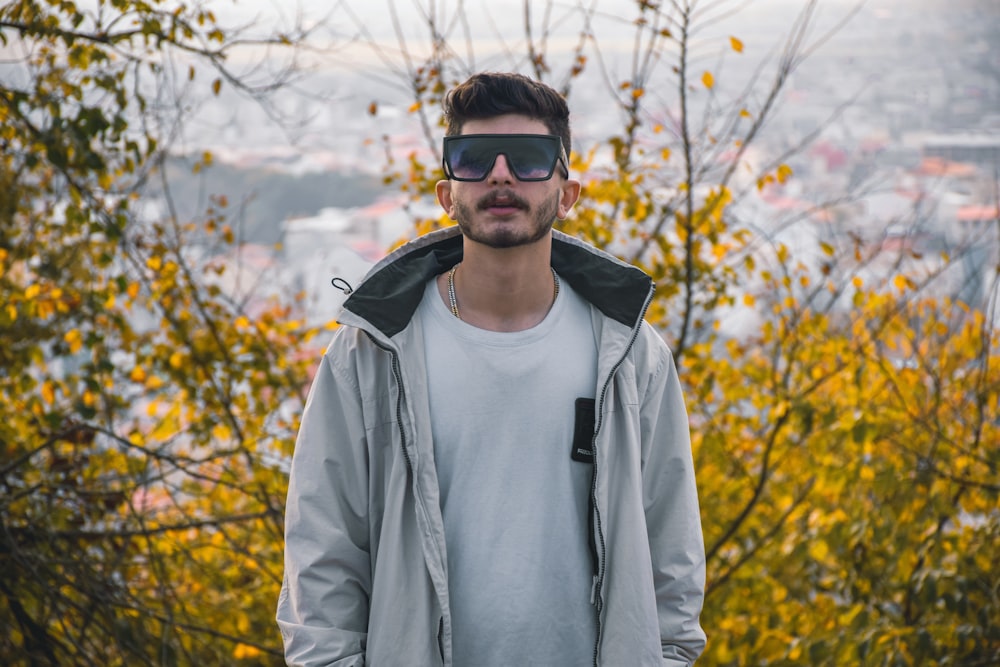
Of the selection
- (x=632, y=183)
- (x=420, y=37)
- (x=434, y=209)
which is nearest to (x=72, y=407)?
(x=434, y=209)

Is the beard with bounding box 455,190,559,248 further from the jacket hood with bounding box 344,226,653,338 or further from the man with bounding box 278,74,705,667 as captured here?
the jacket hood with bounding box 344,226,653,338

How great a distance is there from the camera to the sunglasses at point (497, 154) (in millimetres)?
1739

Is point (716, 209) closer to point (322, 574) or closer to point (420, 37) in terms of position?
point (420, 37)

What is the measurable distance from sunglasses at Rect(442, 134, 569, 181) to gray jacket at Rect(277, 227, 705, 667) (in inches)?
8.9

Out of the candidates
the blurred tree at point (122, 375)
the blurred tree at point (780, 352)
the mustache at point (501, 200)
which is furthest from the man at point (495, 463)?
the blurred tree at point (780, 352)

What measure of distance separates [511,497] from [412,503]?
18 cm

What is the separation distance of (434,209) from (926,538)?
96.0 inches

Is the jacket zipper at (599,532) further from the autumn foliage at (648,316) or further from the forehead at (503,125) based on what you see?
the autumn foliage at (648,316)

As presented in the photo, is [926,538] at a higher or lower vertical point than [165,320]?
lower

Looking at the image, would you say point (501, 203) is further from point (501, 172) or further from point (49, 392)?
point (49, 392)

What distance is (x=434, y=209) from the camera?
434cm

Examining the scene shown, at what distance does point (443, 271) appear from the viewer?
1.91 meters

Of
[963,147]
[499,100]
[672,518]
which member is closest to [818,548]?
[672,518]

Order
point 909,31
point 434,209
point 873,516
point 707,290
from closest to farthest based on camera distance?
point 873,516, point 707,290, point 434,209, point 909,31
